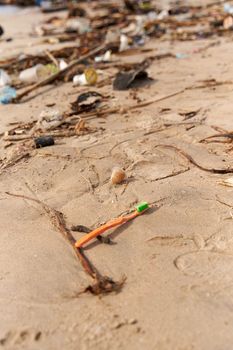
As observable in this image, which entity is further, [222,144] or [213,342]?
[222,144]

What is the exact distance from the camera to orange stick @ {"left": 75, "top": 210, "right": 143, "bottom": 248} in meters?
2.00

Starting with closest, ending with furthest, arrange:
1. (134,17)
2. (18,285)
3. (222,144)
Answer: (18,285)
(222,144)
(134,17)

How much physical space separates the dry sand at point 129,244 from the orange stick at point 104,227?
4 cm

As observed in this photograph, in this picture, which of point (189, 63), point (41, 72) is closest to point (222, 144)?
point (189, 63)

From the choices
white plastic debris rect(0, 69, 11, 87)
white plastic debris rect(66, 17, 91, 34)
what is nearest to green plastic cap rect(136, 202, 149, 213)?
white plastic debris rect(0, 69, 11, 87)

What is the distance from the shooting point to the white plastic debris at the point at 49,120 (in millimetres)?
3399

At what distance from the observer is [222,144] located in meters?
2.84

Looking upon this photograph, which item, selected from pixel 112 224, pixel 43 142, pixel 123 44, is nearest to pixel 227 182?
pixel 112 224

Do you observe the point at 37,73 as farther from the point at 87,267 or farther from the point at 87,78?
the point at 87,267

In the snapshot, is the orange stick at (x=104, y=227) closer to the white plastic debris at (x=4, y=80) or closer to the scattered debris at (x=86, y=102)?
the scattered debris at (x=86, y=102)

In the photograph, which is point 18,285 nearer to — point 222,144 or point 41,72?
point 222,144

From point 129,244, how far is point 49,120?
174cm

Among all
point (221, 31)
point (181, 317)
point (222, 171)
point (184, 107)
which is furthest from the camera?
point (221, 31)

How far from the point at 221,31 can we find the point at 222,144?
389 centimetres
